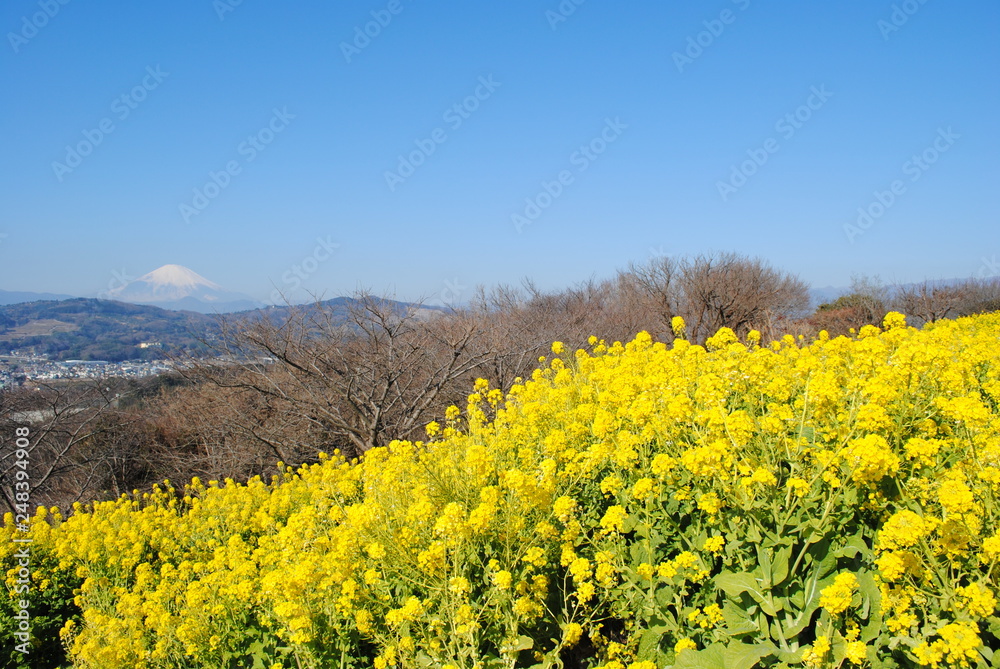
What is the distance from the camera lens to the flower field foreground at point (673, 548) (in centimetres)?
230

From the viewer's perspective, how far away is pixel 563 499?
9.71 ft

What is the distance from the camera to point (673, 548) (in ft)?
10.1

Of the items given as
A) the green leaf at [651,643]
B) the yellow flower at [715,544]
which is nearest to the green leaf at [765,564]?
the yellow flower at [715,544]

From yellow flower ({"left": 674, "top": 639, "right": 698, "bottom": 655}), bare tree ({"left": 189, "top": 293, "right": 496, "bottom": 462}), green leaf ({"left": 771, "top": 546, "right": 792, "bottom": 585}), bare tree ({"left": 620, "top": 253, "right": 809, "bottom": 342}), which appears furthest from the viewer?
bare tree ({"left": 620, "top": 253, "right": 809, "bottom": 342})

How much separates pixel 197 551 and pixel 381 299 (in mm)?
8953

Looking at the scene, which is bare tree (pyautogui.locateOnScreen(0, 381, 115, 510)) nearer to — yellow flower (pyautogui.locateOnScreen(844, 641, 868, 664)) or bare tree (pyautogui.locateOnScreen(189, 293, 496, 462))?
bare tree (pyautogui.locateOnScreen(189, 293, 496, 462))

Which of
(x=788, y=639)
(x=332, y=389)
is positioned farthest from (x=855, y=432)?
(x=332, y=389)

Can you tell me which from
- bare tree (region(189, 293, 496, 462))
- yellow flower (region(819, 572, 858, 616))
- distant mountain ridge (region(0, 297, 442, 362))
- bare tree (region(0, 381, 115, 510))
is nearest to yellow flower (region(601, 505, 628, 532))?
yellow flower (region(819, 572, 858, 616))

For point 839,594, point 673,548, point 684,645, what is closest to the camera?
point 839,594

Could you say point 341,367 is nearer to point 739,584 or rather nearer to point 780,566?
point 739,584

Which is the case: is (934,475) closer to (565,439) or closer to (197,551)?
(565,439)

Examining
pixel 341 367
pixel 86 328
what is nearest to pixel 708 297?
pixel 341 367

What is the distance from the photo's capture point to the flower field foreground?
7.55 ft

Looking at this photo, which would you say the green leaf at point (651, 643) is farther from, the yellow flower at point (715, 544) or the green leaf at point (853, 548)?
the green leaf at point (853, 548)
